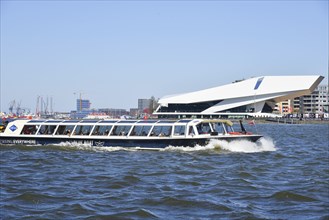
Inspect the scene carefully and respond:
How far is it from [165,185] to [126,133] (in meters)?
14.1

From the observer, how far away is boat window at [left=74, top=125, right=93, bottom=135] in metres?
31.5

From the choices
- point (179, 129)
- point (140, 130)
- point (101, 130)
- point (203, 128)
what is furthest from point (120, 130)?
point (203, 128)

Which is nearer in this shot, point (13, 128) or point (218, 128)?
point (218, 128)

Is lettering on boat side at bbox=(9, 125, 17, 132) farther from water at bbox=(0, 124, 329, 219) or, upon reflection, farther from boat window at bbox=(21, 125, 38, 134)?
water at bbox=(0, 124, 329, 219)

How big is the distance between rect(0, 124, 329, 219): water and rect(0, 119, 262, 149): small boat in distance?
96 centimetres

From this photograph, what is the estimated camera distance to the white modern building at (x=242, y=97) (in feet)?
429

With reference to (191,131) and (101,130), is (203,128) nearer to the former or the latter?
(191,131)

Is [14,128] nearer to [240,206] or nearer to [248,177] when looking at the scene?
[248,177]

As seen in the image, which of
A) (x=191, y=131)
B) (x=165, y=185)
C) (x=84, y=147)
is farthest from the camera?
(x=84, y=147)

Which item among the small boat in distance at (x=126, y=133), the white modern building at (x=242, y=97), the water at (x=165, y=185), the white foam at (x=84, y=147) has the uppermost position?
the white modern building at (x=242, y=97)

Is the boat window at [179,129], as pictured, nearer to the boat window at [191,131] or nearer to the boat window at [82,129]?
the boat window at [191,131]

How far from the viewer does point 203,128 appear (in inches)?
1156

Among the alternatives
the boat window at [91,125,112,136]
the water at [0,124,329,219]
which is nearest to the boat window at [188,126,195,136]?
the water at [0,124,329,219]

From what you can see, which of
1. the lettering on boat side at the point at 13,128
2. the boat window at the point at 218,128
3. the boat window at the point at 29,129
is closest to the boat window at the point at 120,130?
the boat window at the point at 218,128
